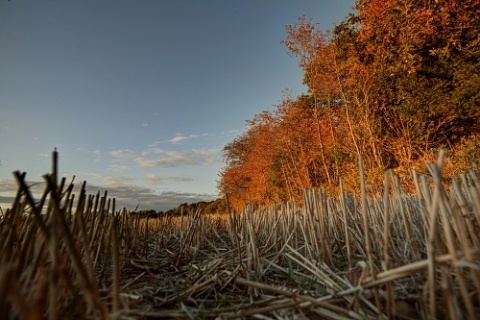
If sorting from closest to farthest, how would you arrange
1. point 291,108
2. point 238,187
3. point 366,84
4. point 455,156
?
point 455,156 → point 366,84 → point 291,108 → point 238,187

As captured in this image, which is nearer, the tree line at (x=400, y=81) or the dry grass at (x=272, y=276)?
the dry grass at (x=272, y=276)

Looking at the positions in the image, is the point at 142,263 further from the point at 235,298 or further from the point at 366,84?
the point at 366,84

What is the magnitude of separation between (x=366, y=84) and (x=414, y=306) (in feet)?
42.0

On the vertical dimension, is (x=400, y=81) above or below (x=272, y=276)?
above

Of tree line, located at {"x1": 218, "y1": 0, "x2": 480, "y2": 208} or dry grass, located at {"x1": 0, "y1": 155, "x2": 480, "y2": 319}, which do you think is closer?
dry grass, located at {"x1": 0, "y1": 155, "x2": 480, "y2": 319}

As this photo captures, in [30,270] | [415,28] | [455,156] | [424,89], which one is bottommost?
[30,270]

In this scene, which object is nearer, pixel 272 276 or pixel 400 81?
pixel 272 276

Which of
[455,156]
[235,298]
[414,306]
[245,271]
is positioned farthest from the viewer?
[455,156]

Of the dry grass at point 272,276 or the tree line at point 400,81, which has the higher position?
the tree line at point 400,81

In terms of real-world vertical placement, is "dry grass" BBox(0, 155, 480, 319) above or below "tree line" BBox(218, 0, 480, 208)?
below

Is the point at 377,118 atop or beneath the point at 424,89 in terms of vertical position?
beneath

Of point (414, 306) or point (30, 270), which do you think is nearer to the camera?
point (30, 270)

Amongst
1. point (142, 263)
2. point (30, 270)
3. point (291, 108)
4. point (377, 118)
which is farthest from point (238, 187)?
point (30, 270)

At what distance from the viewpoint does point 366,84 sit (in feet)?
41.7
